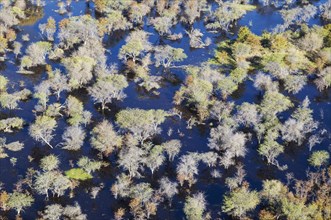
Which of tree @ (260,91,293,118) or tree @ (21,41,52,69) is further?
tree @ (21,41,52,69)

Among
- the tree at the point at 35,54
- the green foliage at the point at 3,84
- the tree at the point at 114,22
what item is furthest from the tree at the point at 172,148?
the tree at the point at 114,22

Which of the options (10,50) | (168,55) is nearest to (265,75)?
(168,55)

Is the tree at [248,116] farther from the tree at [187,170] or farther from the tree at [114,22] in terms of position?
the tree at [114,22]

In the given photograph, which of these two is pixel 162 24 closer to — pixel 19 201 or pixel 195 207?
pixel 195 207

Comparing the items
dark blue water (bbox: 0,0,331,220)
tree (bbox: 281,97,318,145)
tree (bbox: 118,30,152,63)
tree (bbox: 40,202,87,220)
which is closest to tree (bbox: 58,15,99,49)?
dark blue water (bbox: 0,0,331,220)

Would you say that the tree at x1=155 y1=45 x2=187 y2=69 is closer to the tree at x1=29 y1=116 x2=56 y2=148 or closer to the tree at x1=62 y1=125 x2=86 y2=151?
the tree at x1=62 y1=125 x2=86 y2=151

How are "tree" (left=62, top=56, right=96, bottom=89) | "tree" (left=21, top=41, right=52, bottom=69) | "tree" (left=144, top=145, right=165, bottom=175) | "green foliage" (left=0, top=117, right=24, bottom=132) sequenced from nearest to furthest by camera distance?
"tree" (left=144, top=145, right=165, bottom=175), "green foliage" (left=0, top=117, right=24, bottom=132), "tree" (left=62, top=56, right=96, bottom=89), "tree" (left=21, top=41, right=52, bottom=69)

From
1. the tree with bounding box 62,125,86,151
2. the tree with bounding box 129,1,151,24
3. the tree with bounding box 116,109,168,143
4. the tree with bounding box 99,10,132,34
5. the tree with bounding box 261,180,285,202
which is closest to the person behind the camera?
the tree with bounding box 261,180,285,202
